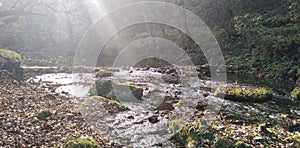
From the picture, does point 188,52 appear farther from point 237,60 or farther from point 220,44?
point 237,60

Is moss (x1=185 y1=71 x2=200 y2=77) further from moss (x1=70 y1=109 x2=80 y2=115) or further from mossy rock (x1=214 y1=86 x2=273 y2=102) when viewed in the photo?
moss (x1=70 y1=109 x2=80 y2=115)

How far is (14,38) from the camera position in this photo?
4959 cm

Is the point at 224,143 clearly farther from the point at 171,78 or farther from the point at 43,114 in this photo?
the point at 171,78

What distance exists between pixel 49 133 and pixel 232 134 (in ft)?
18.7

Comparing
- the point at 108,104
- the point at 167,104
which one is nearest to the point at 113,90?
the point at 108,104

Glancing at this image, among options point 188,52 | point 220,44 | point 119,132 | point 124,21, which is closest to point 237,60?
point 220,44

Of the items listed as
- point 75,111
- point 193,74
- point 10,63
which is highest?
point 10,63

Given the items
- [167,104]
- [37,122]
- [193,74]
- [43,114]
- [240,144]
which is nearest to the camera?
[240,144]

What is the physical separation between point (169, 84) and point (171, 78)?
2375 millimetres

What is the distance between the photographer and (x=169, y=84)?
62.7 ft

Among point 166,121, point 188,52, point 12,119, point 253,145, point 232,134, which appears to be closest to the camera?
point 253,145

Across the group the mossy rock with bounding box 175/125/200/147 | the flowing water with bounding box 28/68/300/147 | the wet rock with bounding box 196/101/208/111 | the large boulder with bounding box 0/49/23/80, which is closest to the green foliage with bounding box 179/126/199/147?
the mossy rock with bounding box 175/125/200/147

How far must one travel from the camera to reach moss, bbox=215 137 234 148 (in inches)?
324

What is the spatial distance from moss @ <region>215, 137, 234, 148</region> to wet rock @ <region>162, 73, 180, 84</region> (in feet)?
37.5
